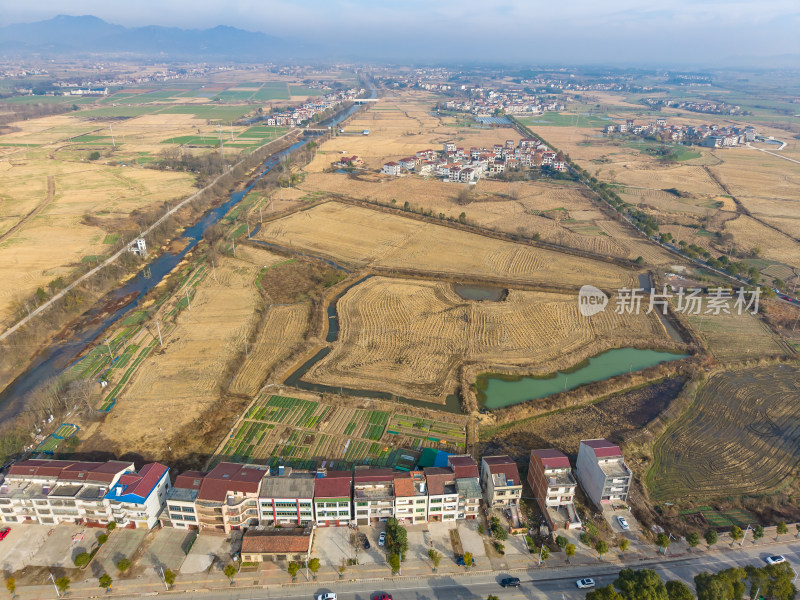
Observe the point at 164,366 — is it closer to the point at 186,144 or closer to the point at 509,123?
the point at 186,144

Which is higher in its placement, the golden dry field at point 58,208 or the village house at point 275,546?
the golden dry field at point 58,208

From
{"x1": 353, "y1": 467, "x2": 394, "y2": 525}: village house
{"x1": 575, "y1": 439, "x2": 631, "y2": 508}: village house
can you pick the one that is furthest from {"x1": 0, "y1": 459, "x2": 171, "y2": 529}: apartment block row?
{"x1": 575, "y1": 439, "x2": 631, "y2": 508}: village house

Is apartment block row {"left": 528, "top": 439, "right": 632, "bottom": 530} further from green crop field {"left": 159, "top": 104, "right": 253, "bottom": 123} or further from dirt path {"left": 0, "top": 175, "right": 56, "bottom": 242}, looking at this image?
green crop field {"left": 159, "top": 104, "right": 253, "bottom": 123}

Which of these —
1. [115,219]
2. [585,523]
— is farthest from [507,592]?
[115,219]

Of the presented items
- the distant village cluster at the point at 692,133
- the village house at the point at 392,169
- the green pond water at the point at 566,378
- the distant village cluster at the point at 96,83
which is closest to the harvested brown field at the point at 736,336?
the green pond water at the point at 566,378

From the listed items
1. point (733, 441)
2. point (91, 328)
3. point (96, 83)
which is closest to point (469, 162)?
point (91, 328)

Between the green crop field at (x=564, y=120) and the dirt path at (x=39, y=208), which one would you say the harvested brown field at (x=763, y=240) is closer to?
the dirt path at (x=39, y=208)
